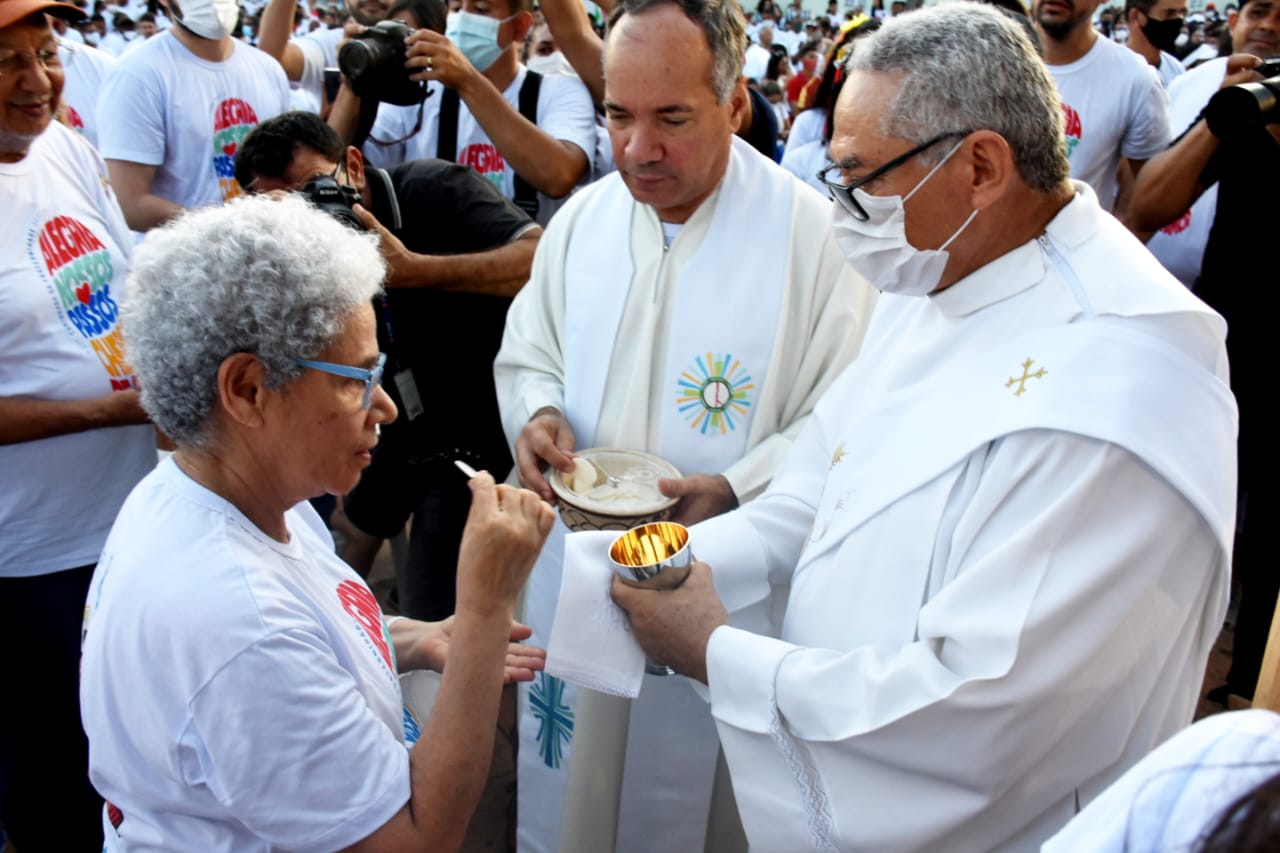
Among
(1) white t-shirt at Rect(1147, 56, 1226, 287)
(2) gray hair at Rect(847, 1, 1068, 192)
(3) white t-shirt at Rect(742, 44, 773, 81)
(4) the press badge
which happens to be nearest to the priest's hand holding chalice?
(2) gray hair at Rect(847, 1, 1068, 192)

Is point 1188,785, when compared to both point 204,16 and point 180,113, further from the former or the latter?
point 204,16

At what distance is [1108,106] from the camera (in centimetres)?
429

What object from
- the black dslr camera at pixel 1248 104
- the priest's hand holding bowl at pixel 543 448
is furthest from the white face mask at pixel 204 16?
the black dslr camera at pixel 1248 104

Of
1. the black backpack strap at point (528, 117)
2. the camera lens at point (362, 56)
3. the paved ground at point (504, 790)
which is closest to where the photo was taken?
the paved ground at point (504, 790)

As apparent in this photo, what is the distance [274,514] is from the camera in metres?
1.69

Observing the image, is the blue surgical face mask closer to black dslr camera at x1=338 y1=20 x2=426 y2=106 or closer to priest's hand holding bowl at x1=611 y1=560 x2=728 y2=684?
black dslr camera at x1=338 y1=20 x2=426 y2=106

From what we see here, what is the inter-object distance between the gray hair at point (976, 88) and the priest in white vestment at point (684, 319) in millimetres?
872

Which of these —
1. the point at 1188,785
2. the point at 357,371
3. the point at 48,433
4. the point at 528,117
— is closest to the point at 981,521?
the point at 1188,785

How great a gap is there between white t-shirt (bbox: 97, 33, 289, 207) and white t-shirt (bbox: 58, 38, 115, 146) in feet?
4.05

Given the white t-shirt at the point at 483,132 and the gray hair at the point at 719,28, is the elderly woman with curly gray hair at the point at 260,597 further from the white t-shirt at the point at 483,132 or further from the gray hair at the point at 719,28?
the white t-shirt at the point at 483,132

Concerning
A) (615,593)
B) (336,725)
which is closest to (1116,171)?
(615,593)

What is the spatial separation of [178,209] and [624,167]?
7.60 ft

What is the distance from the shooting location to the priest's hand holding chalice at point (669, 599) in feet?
6.36

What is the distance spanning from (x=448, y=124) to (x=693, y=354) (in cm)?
198
